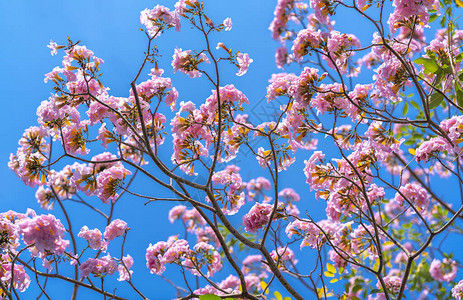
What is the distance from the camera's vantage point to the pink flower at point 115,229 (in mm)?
2891

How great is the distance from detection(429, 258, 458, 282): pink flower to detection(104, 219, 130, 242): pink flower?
4509 mm

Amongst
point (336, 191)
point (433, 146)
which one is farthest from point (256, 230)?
point (433, 146)

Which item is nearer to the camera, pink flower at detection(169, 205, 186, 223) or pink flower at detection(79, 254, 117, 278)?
pink flower at detection(79, 254, 117, 278)

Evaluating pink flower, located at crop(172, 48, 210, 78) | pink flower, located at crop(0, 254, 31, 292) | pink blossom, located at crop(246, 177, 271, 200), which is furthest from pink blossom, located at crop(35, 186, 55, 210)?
pink blossom, located at crop(246, 177, 271, 200)

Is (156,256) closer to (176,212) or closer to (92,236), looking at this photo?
(92,236)

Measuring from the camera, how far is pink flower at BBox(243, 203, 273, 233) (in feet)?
8.91

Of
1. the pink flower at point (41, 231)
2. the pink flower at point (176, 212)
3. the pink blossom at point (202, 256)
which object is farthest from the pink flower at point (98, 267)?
the pink flower at point (176, 212)

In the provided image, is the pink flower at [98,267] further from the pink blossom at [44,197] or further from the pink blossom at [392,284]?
the pink blossom at [392,284]

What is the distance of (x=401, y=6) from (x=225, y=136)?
141 centimetres

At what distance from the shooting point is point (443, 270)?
5.32 m

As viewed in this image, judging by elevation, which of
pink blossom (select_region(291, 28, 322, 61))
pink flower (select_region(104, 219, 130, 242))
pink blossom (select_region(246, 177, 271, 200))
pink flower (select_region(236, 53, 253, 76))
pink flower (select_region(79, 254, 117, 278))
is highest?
pink blossom (select_region(246, 177, 271, 200))

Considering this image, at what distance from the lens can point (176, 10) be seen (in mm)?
2494

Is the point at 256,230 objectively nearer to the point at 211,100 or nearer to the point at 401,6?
the point at 211,100

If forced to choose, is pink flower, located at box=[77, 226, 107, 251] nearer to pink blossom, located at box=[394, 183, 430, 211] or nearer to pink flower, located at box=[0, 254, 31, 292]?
pink flower, located at box=[0, 254, 31, 292]
